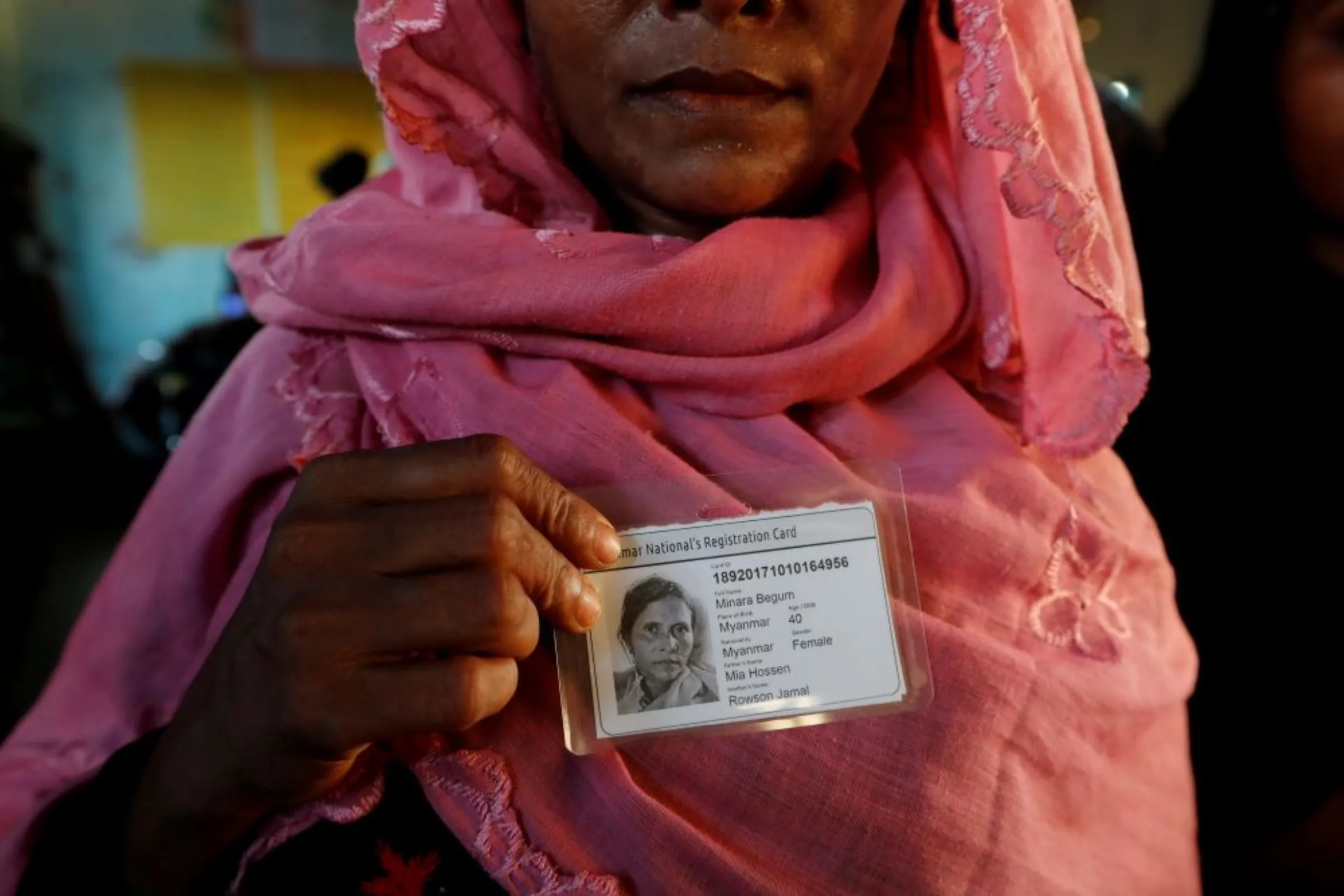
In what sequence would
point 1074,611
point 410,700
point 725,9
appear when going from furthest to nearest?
point 1074,611
point 725,9
point 410,700

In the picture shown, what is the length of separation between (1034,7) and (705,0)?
258mm

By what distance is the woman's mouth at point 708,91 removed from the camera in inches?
24.5

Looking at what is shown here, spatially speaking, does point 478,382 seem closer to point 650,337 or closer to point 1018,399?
point 650,337

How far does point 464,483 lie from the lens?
20.7 inches

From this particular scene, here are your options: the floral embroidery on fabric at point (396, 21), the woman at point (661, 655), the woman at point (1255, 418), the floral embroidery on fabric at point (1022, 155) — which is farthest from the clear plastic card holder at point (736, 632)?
the woman at point (1255, 418)

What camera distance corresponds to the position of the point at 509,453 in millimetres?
539

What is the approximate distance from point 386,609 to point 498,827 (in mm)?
170

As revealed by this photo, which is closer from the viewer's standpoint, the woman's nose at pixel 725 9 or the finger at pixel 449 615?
the finger at pixel 449 615

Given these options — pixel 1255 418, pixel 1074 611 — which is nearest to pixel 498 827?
pixel 1074 611

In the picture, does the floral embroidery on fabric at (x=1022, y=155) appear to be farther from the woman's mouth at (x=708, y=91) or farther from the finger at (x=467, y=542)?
the finger at (x=467, y=542)

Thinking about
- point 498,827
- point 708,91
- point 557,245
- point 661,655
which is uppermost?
point 708,91

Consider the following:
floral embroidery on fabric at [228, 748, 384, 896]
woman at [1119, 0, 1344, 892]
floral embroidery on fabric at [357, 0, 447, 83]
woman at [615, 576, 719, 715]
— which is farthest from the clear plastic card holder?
woman at [1119, 0, 1344, 892]

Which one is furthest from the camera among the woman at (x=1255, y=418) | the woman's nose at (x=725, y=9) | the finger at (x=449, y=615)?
the woman at (x=1255, y=418)

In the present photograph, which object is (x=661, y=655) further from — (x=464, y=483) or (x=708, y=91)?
(x=708, y=91)
